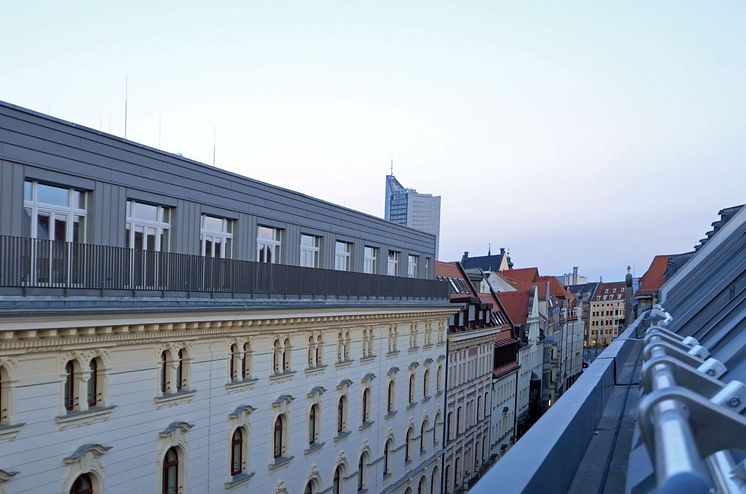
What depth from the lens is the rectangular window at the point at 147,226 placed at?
13.5 meters

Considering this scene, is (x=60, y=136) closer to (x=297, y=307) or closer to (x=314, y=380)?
(x=297, y=307)

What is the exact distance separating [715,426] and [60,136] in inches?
493

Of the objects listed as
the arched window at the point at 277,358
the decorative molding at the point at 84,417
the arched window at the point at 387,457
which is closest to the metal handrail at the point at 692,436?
the decorative molding at the point at 84,417

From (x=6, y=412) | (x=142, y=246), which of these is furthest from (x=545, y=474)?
(x=142, y=246)

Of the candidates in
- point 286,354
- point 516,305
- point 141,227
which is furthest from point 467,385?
point 141,227

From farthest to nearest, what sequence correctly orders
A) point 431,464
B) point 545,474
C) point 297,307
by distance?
point 431,464 < point 297,307 < point 545,474

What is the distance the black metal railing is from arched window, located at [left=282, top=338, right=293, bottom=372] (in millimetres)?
1426

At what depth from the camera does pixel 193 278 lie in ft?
46.9

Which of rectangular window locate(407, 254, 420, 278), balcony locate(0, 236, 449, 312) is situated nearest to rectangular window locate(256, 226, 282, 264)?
balcony locate(0, 236, 449, 312)

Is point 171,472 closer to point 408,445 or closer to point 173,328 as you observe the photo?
point 173,328

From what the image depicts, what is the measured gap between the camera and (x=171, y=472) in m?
13.4

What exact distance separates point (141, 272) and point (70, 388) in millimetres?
2713

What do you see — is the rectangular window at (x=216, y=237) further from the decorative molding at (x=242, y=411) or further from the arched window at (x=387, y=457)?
the arched window at (x=387, y=457)

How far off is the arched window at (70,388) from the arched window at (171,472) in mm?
2887
